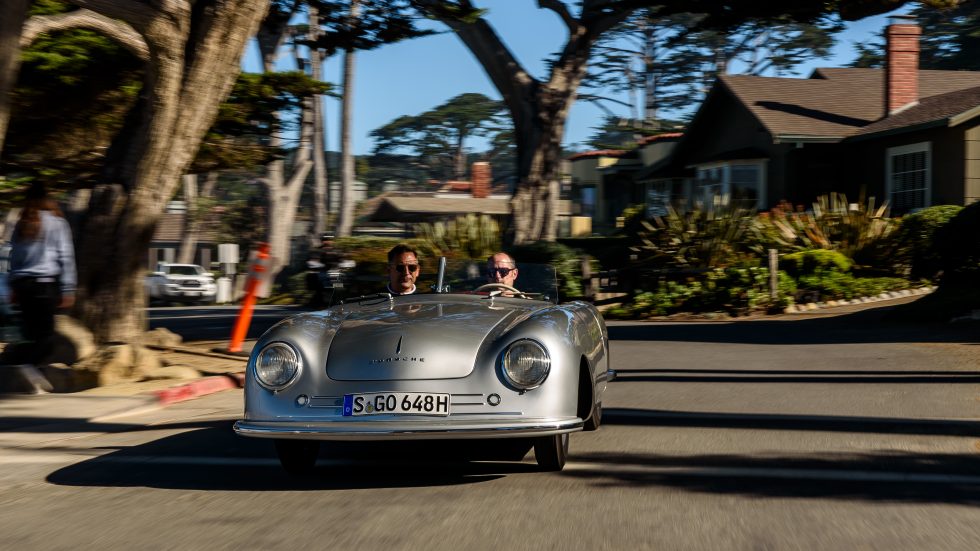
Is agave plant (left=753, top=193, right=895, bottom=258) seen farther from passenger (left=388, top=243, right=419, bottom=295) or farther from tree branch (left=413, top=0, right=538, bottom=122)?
passenger (left=388, top=243, right=419, bottom=295)

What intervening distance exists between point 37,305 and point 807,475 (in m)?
7.70

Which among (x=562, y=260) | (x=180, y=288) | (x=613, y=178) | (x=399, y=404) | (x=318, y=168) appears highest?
(x=318, y=168)

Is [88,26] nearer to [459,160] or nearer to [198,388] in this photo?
[198,388]

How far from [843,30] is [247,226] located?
4115 centimetres

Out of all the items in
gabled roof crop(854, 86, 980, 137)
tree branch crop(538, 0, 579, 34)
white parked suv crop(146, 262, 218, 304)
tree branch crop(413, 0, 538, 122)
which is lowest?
white parked suv crop(146, 262, 218, 304)

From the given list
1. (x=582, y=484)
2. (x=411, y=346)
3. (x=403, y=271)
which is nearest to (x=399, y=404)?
(x=411, y=346)

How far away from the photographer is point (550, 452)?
582cm

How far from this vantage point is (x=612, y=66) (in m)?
63.3

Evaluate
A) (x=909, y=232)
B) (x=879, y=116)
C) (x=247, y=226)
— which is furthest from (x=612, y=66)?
(x=909, y=232)

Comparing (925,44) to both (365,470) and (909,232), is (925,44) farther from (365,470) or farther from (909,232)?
(365,470)

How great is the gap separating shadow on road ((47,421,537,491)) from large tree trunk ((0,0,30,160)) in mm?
3730

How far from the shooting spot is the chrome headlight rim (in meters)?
5.62

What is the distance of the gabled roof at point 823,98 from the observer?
2920 centimetres

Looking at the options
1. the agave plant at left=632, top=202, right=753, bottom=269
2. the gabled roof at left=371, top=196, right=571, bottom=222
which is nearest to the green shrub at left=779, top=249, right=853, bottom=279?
the agave plant at left=632, top=202, right=753, bottom=269
